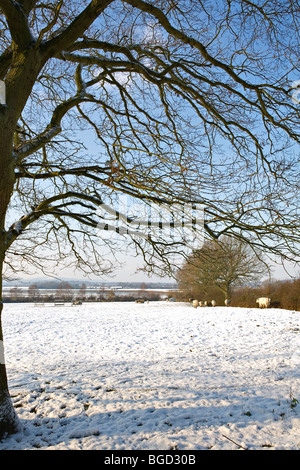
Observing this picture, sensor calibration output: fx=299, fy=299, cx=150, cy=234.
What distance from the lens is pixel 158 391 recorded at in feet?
16.2

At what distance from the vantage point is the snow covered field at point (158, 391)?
3406 millimetres

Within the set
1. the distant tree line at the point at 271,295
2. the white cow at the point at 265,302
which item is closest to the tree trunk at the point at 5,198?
the distant tree line at the point at 271,295

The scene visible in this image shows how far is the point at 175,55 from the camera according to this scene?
4.95m

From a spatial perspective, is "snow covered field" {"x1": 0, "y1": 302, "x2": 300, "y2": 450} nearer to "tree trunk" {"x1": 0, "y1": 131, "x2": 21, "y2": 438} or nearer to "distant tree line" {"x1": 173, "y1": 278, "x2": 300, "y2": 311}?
"tree trunk" {"x1": 0, "y1": 131, "x2": 21, "y2": 438}

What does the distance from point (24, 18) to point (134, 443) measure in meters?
4.94

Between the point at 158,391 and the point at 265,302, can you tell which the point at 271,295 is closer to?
the point at 265,302

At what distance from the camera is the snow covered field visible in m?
→ 3.41

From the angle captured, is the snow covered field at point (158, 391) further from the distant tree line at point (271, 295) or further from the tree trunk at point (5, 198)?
the distant tree line at point (271, 295)

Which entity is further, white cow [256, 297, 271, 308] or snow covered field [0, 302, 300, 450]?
white cow [256, 297, 271, 308]

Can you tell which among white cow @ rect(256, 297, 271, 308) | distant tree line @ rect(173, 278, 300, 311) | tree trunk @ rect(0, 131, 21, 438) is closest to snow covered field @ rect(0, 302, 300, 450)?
tree trunk @ rect(0, 131, 21, 438)

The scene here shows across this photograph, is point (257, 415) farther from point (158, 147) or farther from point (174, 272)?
point (158, 147)

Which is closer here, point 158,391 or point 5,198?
point 5,198

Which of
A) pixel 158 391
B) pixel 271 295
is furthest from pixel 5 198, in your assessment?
pixel 271 295

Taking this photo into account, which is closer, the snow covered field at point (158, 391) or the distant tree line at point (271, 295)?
the snow covered field at point (158, 391)
